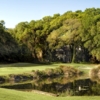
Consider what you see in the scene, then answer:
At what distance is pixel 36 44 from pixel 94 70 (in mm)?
29019

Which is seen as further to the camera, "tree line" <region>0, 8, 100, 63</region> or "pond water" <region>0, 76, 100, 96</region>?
"tree line" <region>0, 8, 100, 63</region>

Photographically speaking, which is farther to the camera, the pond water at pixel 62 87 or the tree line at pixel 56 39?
the tree line at pixel 56 39

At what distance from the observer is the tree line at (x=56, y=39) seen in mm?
62406

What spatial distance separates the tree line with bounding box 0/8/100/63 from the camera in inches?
2457

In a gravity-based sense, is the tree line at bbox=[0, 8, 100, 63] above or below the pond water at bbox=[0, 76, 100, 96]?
above

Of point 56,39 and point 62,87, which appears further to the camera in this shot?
point 56,39

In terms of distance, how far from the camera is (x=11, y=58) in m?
63.4

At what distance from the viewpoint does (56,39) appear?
67.6m

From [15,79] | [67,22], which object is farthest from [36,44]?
[15,79]

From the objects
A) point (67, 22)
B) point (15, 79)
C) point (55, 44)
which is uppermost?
point (67, 22)

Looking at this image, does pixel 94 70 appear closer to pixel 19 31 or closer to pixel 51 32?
pixel 51 32

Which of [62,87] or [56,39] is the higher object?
[56,39]

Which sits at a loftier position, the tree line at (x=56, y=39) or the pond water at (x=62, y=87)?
the tree line at (x=56, y=39)

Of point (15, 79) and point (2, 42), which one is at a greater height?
point (2, 42)
